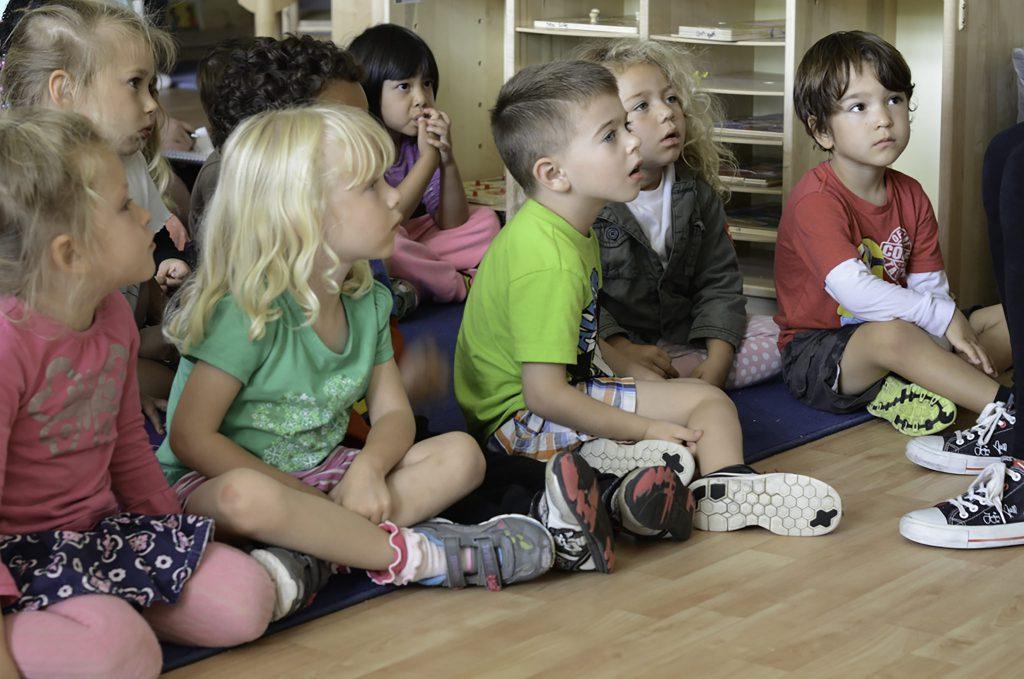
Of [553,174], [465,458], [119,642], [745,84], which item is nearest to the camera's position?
[119,642]

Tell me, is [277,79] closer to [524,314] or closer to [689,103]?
[524,314]

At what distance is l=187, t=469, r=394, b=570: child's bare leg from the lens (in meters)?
1.35

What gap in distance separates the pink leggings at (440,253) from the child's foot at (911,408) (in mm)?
999

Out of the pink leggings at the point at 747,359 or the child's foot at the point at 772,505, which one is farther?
the pink leggings at the point at 747,359

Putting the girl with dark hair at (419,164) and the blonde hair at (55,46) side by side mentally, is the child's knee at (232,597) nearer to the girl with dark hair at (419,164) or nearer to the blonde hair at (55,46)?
the blonde hair at (55,46)

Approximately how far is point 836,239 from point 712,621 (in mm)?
888

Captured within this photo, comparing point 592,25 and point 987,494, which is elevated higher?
point 592,25

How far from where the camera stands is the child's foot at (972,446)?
178cm

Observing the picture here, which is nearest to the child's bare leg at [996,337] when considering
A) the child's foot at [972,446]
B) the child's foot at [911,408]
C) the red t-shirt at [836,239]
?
the red t-shirt at [836,239]

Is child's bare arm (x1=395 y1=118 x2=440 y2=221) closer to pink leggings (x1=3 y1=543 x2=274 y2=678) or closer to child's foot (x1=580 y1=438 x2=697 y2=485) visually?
child's foot (x1=580 y1=438 x2=697 y2=485)

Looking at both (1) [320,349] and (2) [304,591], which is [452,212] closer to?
(1) [320,349]

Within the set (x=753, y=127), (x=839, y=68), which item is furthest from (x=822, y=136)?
(x=753, y=127)

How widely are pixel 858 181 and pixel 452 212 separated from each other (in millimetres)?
991

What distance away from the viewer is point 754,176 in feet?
8.77
